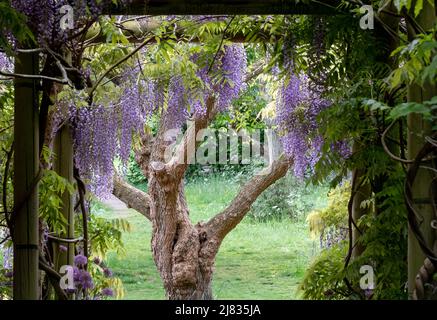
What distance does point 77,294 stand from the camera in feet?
9.84

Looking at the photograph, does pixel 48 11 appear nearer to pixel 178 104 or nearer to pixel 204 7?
pixel 204 7

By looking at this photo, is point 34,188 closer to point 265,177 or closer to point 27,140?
point 27,140

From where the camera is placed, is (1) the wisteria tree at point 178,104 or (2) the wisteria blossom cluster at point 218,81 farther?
(2) the wisteria blossom cluster at point 218,81

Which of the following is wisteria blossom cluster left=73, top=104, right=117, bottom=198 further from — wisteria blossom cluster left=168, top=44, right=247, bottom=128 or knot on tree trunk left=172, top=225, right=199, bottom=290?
knot on tree trunk left=172, top=225, right=199, bottom=290

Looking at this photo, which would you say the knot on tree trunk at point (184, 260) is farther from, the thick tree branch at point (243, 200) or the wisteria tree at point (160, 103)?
the thick tree branch at point (243, 200)

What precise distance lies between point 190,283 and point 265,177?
103 centimetres

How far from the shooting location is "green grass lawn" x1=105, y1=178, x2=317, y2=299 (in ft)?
23.4

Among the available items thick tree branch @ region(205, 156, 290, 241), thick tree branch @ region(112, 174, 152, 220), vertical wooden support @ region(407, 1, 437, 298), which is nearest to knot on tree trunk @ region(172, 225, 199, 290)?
thick tree branch @ region(205, 156, 290, 241)

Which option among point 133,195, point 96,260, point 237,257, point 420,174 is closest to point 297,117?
point 96,260

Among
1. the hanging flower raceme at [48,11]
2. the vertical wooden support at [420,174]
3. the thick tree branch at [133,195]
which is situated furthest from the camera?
the thick tree branch at [133,195]

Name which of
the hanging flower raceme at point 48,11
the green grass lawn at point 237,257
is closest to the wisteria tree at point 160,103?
the hanging flower raceme at point 48,11

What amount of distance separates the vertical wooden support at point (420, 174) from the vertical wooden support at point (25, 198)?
124 cm

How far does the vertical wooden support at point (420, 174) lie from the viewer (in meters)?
2.24

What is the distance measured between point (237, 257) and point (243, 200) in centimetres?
189
